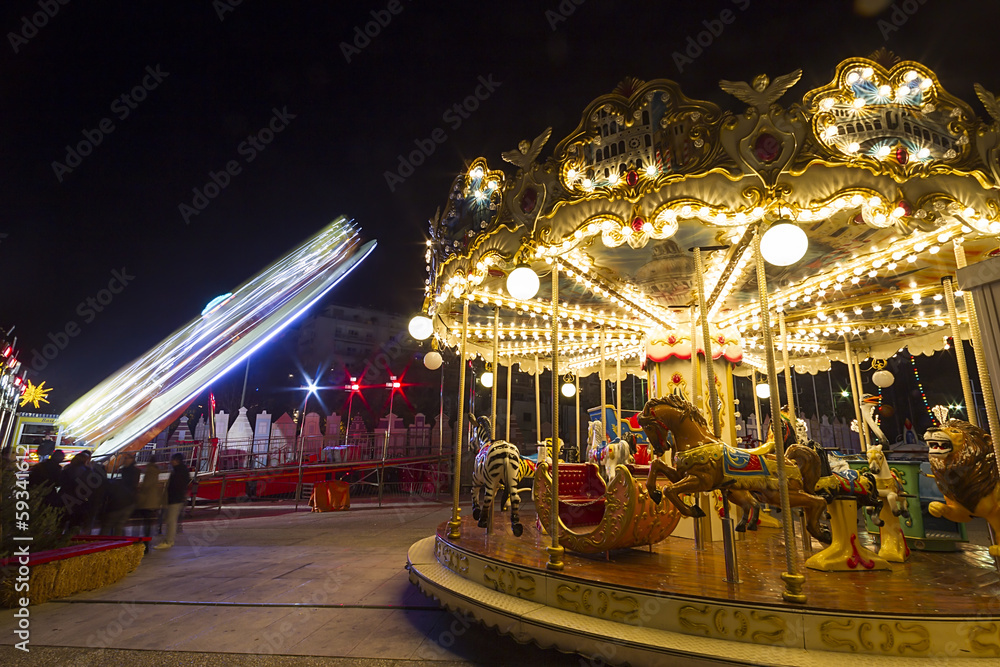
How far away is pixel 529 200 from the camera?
175 inches

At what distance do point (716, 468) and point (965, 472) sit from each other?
2.19m

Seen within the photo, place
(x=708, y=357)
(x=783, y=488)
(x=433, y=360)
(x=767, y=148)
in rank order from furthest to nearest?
1. (x=433, y=360)
2. (x=708, y=357)
3. (x=767, y=148)
4. (x=783, y=488)

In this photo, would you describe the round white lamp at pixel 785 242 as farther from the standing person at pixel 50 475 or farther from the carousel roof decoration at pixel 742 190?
the standing person at pixel 50 475

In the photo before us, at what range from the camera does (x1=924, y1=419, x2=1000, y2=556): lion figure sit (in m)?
3.95

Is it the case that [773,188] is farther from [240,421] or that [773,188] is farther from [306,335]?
[306,335]

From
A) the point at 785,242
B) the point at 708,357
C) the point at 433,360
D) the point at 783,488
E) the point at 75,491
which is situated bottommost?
the point at 75,491

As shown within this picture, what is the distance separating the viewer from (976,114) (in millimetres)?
3479

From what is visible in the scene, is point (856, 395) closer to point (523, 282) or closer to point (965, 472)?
point (965, 472)

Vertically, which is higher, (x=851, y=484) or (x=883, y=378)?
(x=883, y=378)

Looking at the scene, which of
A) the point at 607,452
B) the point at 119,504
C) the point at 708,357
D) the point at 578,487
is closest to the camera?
the point at 708,357

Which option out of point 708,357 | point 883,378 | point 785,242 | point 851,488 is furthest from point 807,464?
point 883,378

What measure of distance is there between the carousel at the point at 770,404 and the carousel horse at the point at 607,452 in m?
0.07

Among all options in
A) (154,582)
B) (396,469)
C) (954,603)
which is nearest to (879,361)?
(954,603)

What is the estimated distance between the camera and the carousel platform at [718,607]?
9.12 feet
